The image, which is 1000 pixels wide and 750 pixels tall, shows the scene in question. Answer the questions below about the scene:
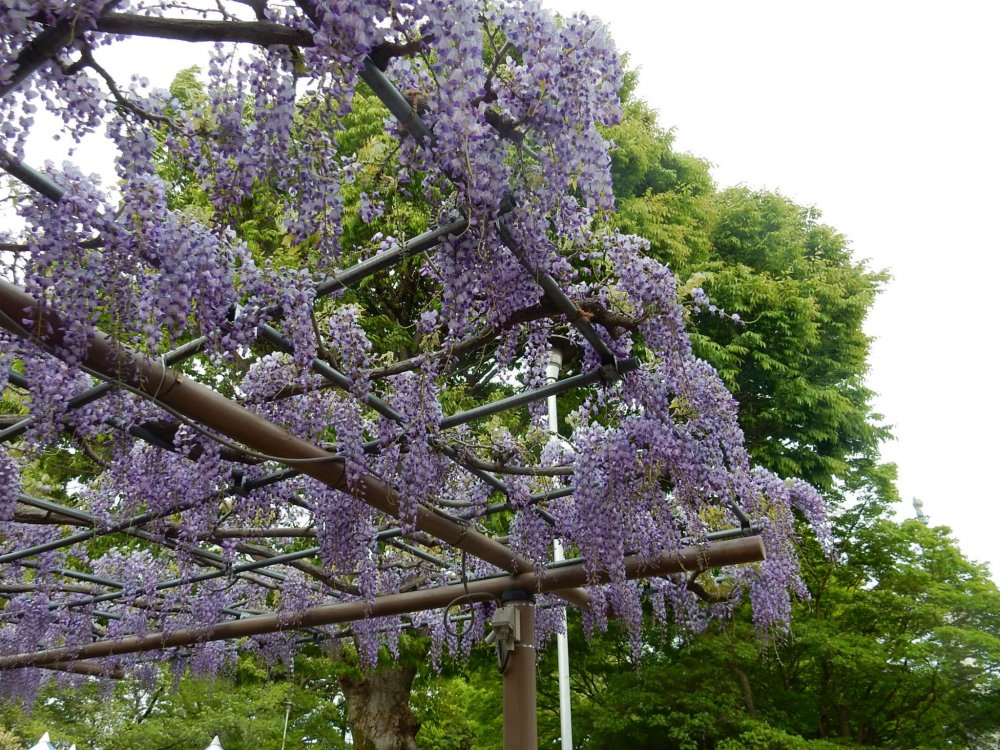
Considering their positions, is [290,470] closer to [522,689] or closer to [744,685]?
[522,689]

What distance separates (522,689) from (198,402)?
2.87 m

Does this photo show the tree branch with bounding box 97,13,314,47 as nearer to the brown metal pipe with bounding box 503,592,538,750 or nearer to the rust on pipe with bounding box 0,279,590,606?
the rust on pipe with bounding box 0,279,590,606

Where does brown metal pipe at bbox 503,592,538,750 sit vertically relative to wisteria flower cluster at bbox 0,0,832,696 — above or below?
below

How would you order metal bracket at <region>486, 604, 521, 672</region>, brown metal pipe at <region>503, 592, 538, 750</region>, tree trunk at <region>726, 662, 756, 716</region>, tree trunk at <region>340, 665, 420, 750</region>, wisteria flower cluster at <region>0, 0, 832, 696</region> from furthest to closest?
tree trunk at <region>340, 665, 420, 750</region> → tree trunk at <region>726, 662, 756, 716</region> → metal bracket at <region>486, 604, 521, 672</region> → brown metal pipe at <region>503, 592, 538, 750</region> → wisteria flower cluster at <region>0, 0, 832, 696</region>

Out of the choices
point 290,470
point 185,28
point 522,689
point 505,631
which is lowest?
point 522,689

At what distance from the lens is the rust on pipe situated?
2.28 metres

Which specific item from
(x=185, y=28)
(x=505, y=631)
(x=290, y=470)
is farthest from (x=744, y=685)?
(x=185, y=28)

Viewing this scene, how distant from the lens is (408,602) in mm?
5227

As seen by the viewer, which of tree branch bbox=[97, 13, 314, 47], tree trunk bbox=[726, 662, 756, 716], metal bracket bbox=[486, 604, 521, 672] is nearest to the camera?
tree branch bbox=[97, 13, 314, 47]

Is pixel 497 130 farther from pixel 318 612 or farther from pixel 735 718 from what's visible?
pixel 735 718

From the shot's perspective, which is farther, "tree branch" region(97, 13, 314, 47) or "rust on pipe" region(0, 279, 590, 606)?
"rust on pipe" region(0, 279, 590, 606)

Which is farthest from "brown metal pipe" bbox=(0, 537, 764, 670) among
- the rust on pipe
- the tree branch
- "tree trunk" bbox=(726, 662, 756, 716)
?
"tree trunk" bbox=(726, 662, 756, 716)

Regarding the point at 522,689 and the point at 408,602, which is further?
the point at 408,602

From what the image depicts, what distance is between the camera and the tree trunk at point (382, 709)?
8516mm
